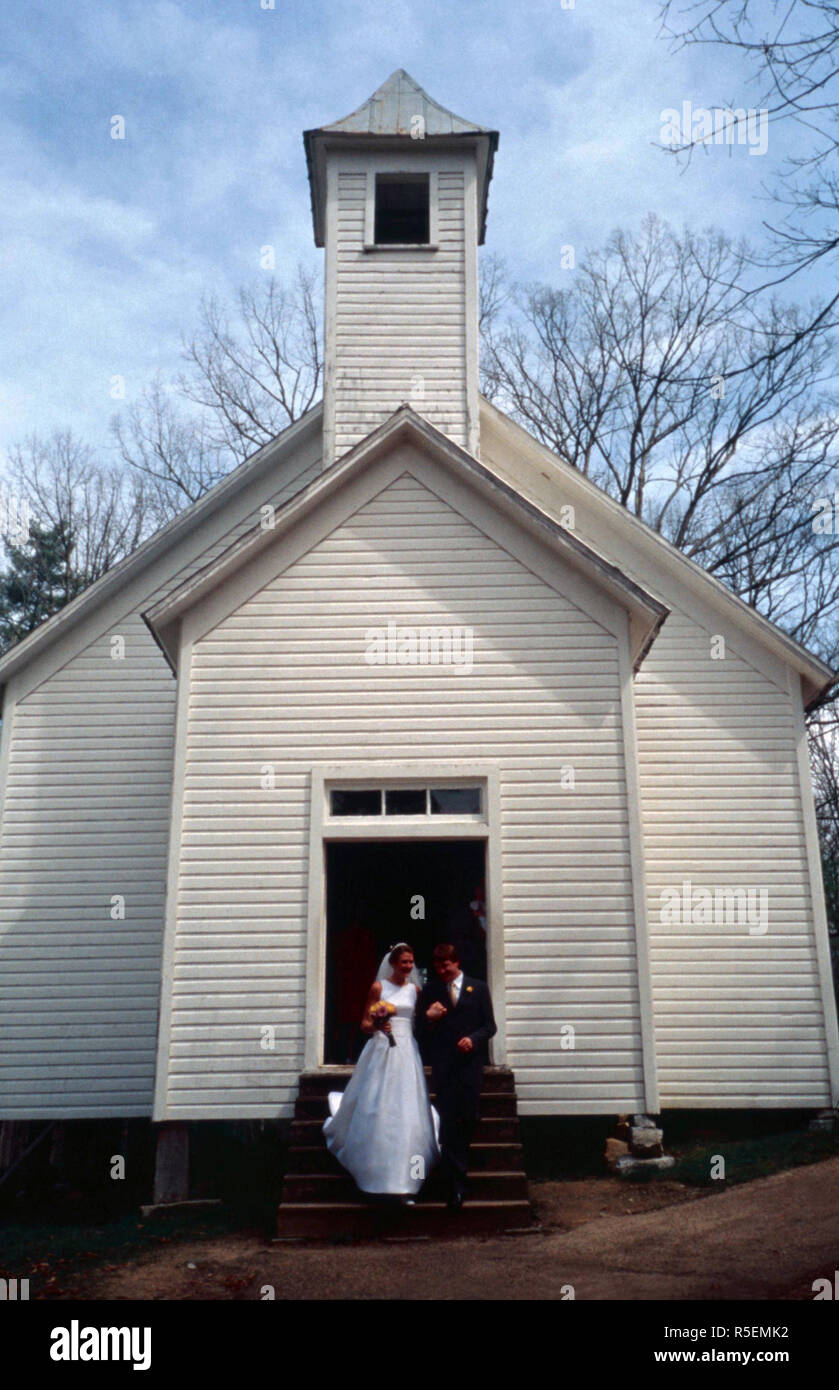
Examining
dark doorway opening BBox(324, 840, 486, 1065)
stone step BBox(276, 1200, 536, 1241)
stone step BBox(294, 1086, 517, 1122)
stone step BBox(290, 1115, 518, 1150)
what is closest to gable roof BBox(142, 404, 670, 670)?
dark doorway opening BBox(324, 840, 486, 1065)

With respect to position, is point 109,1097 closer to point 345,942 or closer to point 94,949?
point 94,949

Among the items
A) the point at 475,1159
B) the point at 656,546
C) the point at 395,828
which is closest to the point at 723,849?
the point at 656,546

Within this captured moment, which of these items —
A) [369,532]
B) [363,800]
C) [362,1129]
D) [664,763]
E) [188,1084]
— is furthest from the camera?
[664,763]

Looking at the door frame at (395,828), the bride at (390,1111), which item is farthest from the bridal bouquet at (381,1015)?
the door frame at (395,828)

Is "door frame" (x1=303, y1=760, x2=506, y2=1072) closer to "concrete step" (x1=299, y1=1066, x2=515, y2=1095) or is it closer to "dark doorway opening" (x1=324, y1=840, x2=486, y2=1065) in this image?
"concrete step" (x1=299, y1=1066, x2=515, y2=1095)

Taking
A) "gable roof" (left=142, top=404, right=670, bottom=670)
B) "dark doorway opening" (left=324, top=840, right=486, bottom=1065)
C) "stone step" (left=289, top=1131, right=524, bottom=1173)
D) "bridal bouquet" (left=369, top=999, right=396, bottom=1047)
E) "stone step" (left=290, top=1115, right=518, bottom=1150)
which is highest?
"gable roof" (left=142, top=404, right=670, bottom=670)

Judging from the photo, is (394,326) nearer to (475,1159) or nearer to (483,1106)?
(483,1106)

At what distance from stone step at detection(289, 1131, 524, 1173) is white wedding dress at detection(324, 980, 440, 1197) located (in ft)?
0.39

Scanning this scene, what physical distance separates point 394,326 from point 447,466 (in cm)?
360

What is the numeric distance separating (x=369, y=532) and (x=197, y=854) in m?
3.49

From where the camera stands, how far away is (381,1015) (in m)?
8.24

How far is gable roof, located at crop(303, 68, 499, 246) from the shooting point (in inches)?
555

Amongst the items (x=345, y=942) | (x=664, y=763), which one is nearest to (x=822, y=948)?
(x=664, y=763)

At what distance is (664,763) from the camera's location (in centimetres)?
1207
